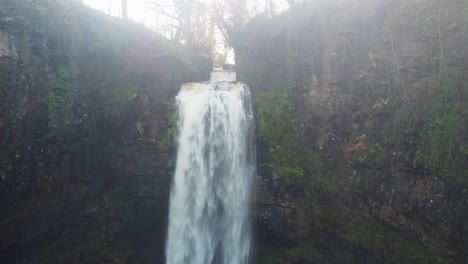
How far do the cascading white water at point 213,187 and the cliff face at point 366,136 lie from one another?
2.07ft

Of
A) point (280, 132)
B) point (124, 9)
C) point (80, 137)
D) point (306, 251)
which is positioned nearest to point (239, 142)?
point (280, 132)

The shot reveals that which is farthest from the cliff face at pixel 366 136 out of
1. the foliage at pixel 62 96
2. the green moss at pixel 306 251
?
the foliage at pixel 62 96

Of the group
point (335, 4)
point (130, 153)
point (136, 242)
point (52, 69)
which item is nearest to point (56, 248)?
point (136, 242)

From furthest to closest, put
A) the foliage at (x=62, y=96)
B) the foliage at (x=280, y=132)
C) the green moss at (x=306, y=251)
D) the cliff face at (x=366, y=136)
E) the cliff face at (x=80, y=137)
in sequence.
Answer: the foliage at (x=280, y=132) < the green moss at (x=306, y=251) < the foliage at (x=62, y=96) < the cliff face at (x=80, y=137) < the cliff face at (x=366, y=136)

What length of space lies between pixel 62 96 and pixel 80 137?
54.9 inches

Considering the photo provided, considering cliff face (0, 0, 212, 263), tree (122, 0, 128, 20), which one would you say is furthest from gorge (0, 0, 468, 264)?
tree (122, 0, 128, 20)

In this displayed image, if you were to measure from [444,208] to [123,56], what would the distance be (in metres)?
10.9

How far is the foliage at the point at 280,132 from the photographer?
34.7 feet

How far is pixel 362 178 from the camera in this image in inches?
364

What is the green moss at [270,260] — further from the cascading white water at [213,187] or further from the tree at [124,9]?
the tree at [124,9]

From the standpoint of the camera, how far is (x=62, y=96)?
398 inches

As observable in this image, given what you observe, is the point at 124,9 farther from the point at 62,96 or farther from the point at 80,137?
the point at 80,137

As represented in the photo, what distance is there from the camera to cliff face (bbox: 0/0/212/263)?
9.09 metres

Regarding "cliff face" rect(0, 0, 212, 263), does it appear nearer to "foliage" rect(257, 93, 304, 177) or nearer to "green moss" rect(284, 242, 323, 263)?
"foliage" rect(257, 93, 304, 177)
